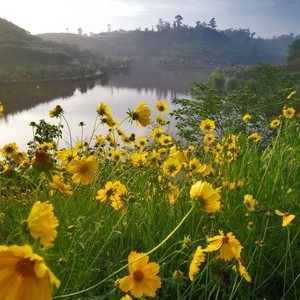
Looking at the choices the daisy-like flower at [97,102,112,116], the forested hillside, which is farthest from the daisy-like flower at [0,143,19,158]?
the forested hillside

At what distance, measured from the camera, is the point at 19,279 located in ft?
1.52

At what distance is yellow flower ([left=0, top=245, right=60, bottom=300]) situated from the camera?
1.46 feet

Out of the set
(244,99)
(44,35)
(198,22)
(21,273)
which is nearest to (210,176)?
(21,273)

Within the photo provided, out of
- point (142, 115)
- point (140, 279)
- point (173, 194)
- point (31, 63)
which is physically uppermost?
point (142, 115)

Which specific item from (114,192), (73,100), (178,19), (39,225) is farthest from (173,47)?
(39,225)

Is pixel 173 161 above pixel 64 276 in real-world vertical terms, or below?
above

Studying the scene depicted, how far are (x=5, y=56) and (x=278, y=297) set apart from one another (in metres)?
55.7

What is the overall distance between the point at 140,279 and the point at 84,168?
1.58 ft

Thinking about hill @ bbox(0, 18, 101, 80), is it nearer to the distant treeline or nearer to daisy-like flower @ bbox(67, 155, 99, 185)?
the distant treeline

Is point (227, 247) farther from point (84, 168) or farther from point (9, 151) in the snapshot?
point (9, 151)

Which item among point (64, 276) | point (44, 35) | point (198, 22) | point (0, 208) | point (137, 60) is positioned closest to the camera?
point (64, 276)

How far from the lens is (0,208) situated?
4.85 ft

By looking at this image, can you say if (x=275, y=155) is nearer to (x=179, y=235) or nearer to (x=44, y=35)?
(x=179, y=235)

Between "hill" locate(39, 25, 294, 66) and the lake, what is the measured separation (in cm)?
4219
